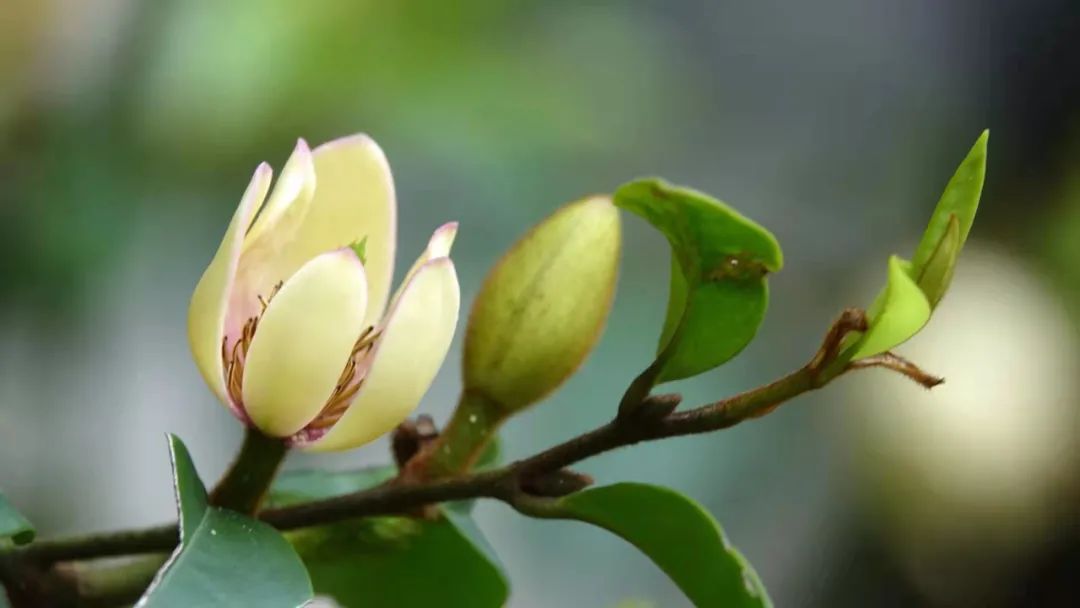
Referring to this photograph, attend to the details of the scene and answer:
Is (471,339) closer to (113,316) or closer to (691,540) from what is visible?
(691,540)

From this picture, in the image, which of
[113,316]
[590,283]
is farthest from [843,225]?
[590,283]

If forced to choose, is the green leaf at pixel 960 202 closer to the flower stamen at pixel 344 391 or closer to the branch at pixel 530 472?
the branch at pixel 530 472

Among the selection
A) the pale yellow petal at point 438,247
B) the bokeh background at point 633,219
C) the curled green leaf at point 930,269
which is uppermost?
the curled green leaf at point 930,269

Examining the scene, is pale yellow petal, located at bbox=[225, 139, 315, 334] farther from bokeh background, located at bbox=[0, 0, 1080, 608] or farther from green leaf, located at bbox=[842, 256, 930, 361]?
bokeh background, located at bbox=[0, 0, 1080, 608]

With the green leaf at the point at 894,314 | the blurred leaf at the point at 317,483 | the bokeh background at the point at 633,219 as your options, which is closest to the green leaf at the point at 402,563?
the blurred leaf at the point at 317,483

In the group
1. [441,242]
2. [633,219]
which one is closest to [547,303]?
[441,242]

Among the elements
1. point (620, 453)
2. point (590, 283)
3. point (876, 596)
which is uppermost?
point (590, 283)

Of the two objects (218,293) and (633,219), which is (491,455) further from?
(633,219)

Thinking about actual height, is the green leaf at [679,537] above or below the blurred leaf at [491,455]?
above
